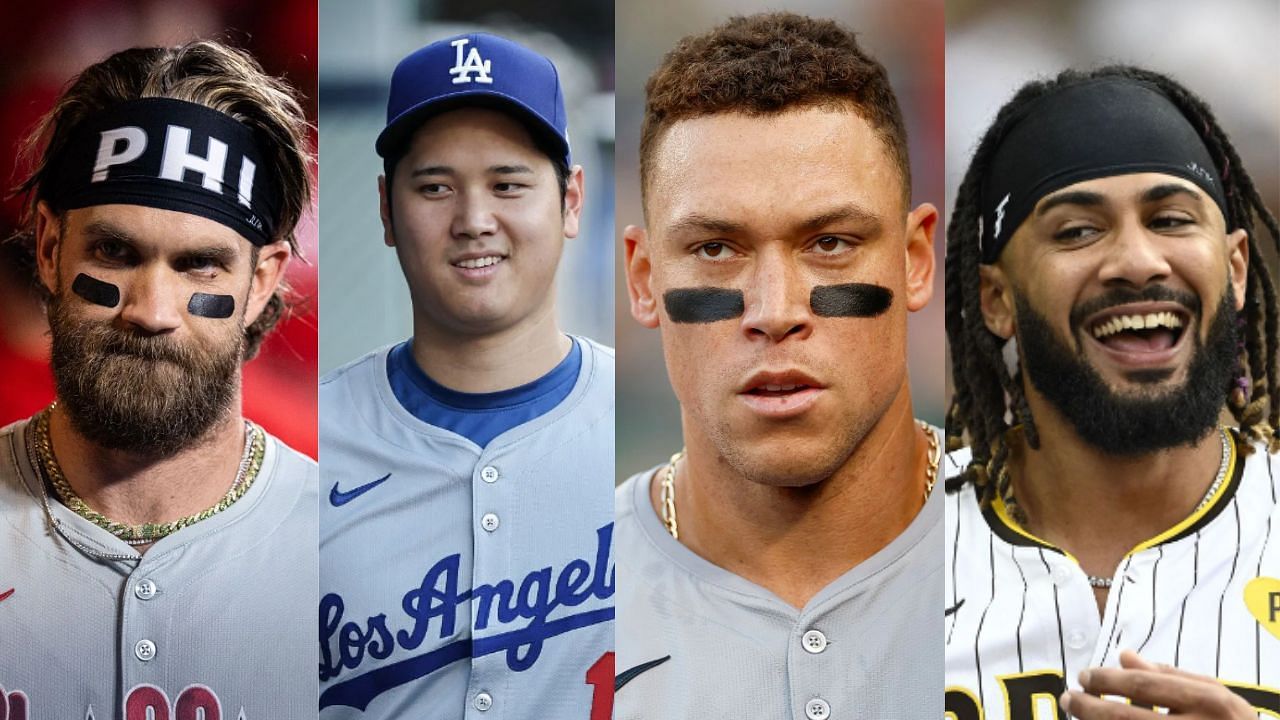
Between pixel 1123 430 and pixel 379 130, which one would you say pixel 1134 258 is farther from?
pixel 379 130

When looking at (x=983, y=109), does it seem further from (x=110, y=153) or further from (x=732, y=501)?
(x=110, y=153)

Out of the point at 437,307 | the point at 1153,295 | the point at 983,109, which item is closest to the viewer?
the point at 1153,295

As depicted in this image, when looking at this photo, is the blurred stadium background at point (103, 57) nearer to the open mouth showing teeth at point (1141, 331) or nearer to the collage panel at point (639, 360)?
the collage panel at point (639, 360)

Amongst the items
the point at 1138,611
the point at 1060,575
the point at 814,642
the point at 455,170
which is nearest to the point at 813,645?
the point at 814,642

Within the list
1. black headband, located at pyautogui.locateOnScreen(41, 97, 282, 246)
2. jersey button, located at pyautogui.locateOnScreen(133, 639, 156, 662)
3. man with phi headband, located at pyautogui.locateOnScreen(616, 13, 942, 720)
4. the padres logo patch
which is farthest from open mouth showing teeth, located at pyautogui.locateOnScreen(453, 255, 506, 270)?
the padres logo patch

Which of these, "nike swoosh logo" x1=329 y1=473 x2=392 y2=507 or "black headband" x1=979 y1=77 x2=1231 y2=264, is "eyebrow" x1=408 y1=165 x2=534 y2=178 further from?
"black headband" x1=979 y1=77 x2=1231 y2=264

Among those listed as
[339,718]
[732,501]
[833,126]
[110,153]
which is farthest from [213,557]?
[833,126]
